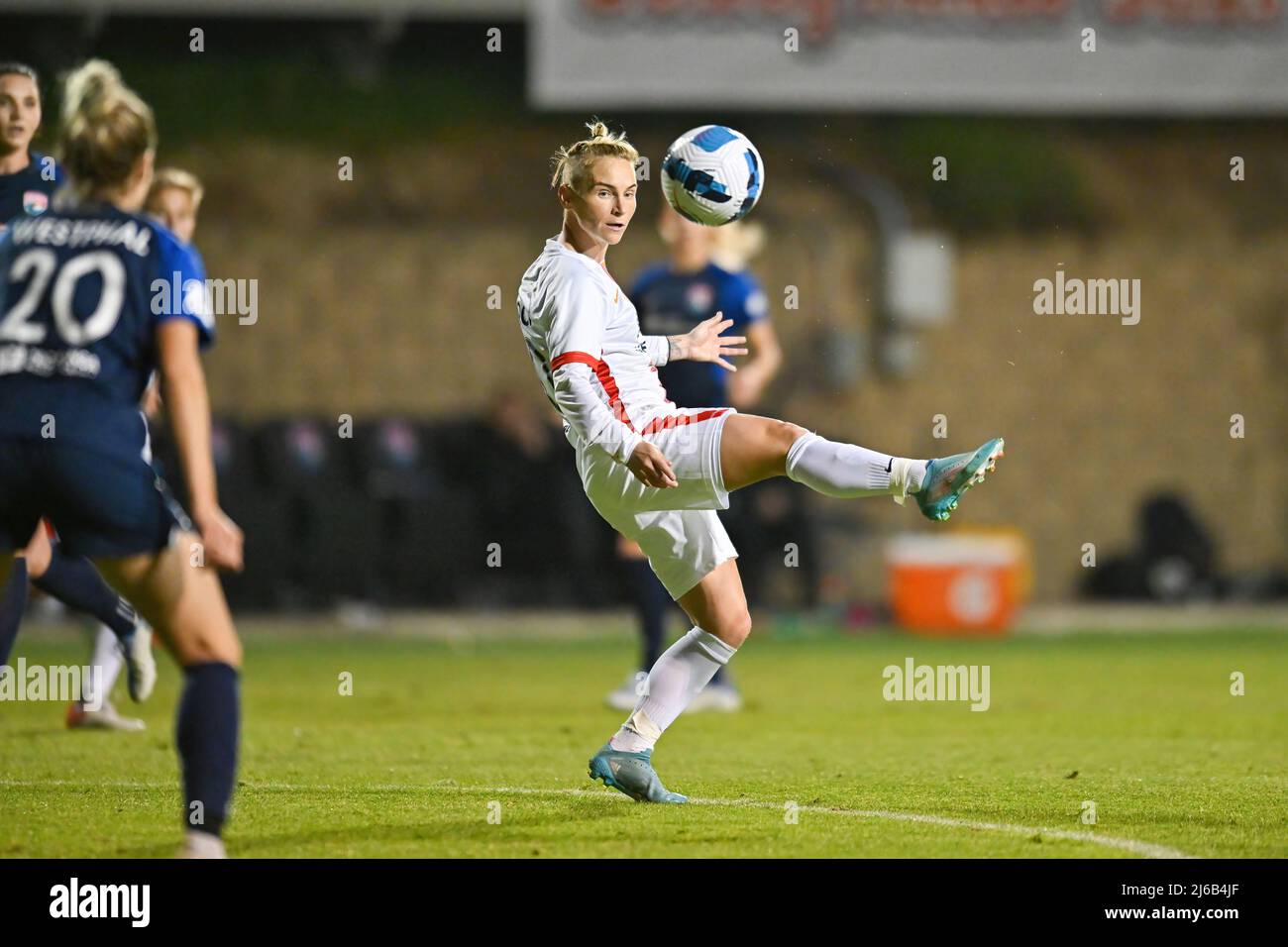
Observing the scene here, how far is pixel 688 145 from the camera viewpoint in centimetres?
635

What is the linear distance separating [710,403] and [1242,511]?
464 inches

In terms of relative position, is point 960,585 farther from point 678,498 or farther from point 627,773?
point 678,498

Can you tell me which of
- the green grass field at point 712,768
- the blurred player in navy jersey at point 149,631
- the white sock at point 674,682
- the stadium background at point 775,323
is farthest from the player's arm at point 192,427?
the stadium background at point 775,323

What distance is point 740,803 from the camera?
5.98m

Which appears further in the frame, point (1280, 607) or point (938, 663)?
point (1280, 607)

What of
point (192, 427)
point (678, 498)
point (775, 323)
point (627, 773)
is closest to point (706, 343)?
point (678, 498)

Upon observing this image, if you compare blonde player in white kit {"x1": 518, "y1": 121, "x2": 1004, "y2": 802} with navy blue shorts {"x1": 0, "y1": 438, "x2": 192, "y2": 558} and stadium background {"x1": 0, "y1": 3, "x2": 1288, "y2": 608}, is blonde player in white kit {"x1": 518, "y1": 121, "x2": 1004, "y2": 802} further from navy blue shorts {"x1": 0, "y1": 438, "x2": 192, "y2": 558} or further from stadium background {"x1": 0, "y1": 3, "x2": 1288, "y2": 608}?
stadium background {"x1": 0, "y1": 3, "x2": 1288, "y2": 608}

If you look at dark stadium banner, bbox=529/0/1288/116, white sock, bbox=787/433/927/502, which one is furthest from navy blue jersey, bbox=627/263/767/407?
dark stadium banner, bbox=529/0/1288/116

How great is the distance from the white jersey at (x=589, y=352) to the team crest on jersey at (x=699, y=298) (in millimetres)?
3188

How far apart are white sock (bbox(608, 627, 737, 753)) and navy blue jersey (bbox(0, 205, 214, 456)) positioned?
2.18m

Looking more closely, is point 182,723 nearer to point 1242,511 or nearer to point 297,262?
point 297,262

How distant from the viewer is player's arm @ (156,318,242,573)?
4340 mm

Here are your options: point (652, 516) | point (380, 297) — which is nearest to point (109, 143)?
point (652, 516)

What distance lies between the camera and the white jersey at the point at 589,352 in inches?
219
